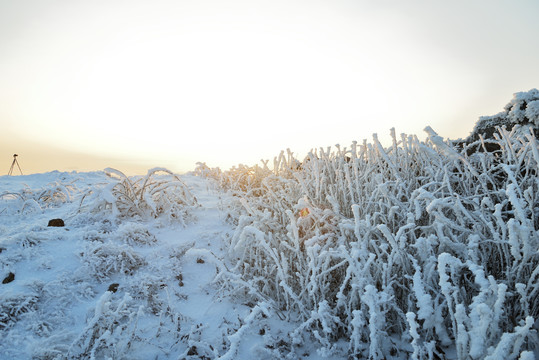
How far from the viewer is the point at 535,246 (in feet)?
5.24

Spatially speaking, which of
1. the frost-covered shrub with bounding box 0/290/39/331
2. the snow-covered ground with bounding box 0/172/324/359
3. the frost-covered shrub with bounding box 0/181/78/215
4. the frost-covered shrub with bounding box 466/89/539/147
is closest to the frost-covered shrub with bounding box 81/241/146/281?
the snow-covered ground with bounding box 0/172/324/359

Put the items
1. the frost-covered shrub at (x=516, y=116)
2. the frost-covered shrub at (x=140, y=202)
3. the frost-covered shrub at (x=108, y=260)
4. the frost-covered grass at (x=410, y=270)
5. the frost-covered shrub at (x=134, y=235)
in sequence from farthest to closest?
the frost-covered shrub at (x=516, y=116)
the frost-covered shrub at (x=140, y=202)
the frost-covered shrub at (x=134, y=235)
the frost-covered shrub at (x=108, y=260)
the frost-covered grass at (x=410, y=270)

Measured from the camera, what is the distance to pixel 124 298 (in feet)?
5.72

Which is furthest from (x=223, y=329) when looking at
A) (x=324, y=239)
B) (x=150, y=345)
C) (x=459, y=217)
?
(x=459, y=217)

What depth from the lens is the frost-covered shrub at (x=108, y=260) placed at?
221cm

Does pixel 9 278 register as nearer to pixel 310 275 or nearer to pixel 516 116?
pixel 310 275

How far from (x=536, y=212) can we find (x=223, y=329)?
1.93 m

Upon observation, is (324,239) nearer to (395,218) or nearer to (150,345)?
(395,218)

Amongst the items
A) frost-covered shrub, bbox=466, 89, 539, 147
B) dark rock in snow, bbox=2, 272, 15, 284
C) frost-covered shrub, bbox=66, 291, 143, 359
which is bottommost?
frost-covered shrub, bbox=66, 291, 143, 359

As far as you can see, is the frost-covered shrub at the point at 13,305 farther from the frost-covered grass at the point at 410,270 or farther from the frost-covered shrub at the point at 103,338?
the frost-covered grass at the point at 410,270

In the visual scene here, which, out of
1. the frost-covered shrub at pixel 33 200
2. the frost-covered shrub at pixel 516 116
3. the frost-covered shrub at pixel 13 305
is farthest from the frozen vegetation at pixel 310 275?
the frost-covered shrub at pixel 516 116

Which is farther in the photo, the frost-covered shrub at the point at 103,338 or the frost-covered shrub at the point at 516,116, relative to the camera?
the frost-covered shrub at the point at 516,116

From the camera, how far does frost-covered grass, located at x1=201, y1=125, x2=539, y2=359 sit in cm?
132

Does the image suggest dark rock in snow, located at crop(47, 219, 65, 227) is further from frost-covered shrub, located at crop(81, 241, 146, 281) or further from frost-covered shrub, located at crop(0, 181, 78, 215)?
frost-covered shrub, located at crop(0, 181, 78, 215)
